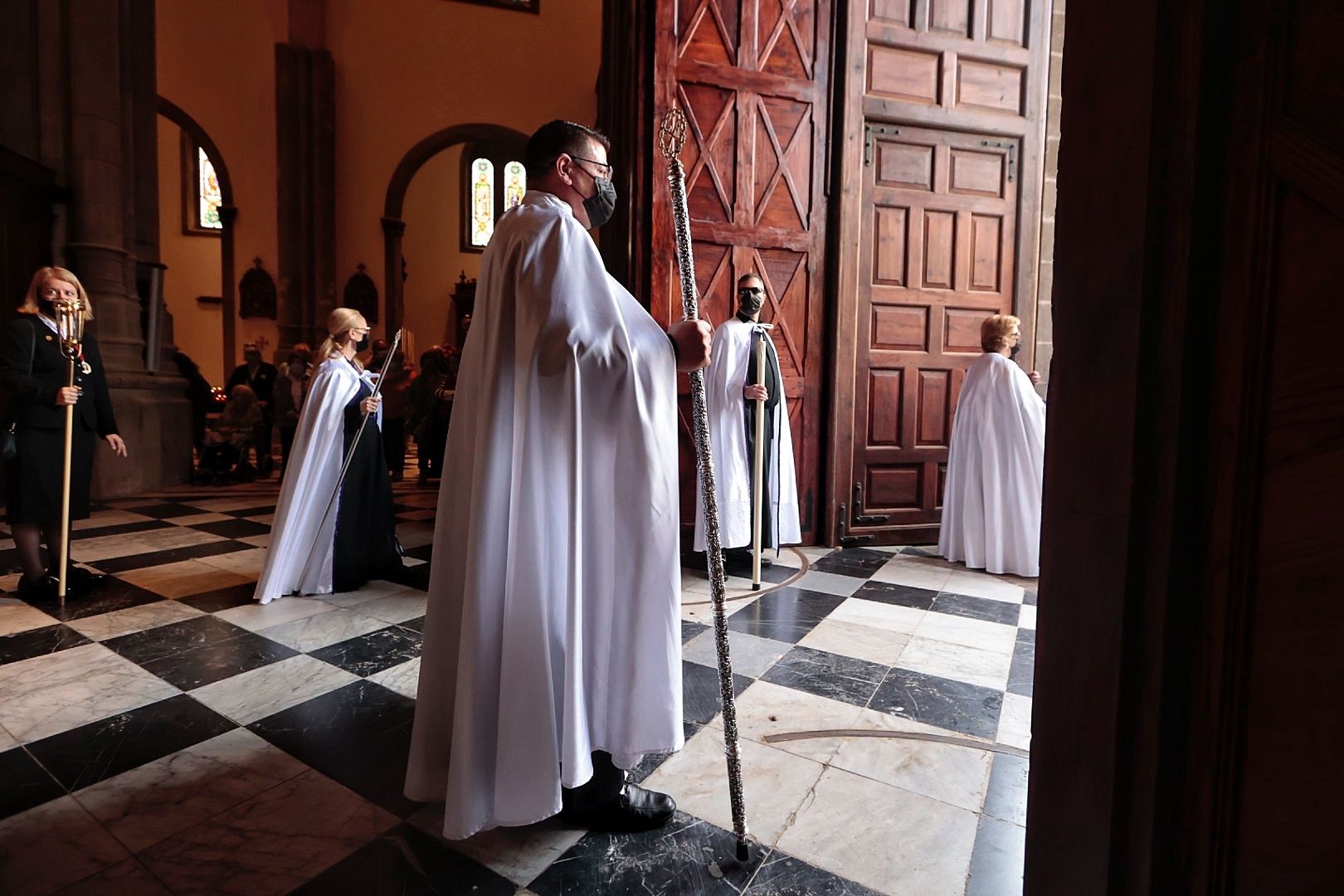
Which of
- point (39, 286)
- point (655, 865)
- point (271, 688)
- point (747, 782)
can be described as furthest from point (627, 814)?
point (39, 286)

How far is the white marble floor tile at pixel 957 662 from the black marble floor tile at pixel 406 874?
1.99m

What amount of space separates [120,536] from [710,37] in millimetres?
5774

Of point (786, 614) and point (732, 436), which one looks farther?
point (732, 436)

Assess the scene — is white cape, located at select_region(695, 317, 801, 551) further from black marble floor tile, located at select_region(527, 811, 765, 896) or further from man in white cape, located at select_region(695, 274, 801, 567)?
black marble floor tile, located at select_region(527, 811, 765, 896)

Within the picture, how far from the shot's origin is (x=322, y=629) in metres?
3.41

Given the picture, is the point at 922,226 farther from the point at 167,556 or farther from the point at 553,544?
the point at 167,556

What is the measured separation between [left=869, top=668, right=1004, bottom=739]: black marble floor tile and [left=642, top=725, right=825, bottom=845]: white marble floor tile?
581 mm

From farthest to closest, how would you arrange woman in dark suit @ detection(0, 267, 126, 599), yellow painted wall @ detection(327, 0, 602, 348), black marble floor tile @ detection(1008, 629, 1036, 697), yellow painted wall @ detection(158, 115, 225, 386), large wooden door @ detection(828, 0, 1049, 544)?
yellow painted wall @ detection(158, 115, 225, 386), yellow painted wall @ detection(327, 0, 602, 348), large wooden door @ detection(828, 0, 1049, 544), woman in dark suit @ detection(0, 267, 126, 599), black marble floor tile @ detection(1008, 629, 1036, 697)

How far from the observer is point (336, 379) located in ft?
13.3

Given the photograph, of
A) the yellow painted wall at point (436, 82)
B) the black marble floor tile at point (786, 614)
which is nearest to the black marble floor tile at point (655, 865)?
the black marble floor tile at point (786, 614)

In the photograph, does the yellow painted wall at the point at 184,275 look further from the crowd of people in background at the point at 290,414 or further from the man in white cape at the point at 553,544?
the man in white cape at the point at 553,544

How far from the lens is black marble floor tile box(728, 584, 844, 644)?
3.48 metres

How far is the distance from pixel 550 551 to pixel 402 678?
1.56 meters

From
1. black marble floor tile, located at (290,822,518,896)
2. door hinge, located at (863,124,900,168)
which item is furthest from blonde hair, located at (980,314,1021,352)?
black marble floor tile, located at (290,822,518,896)
